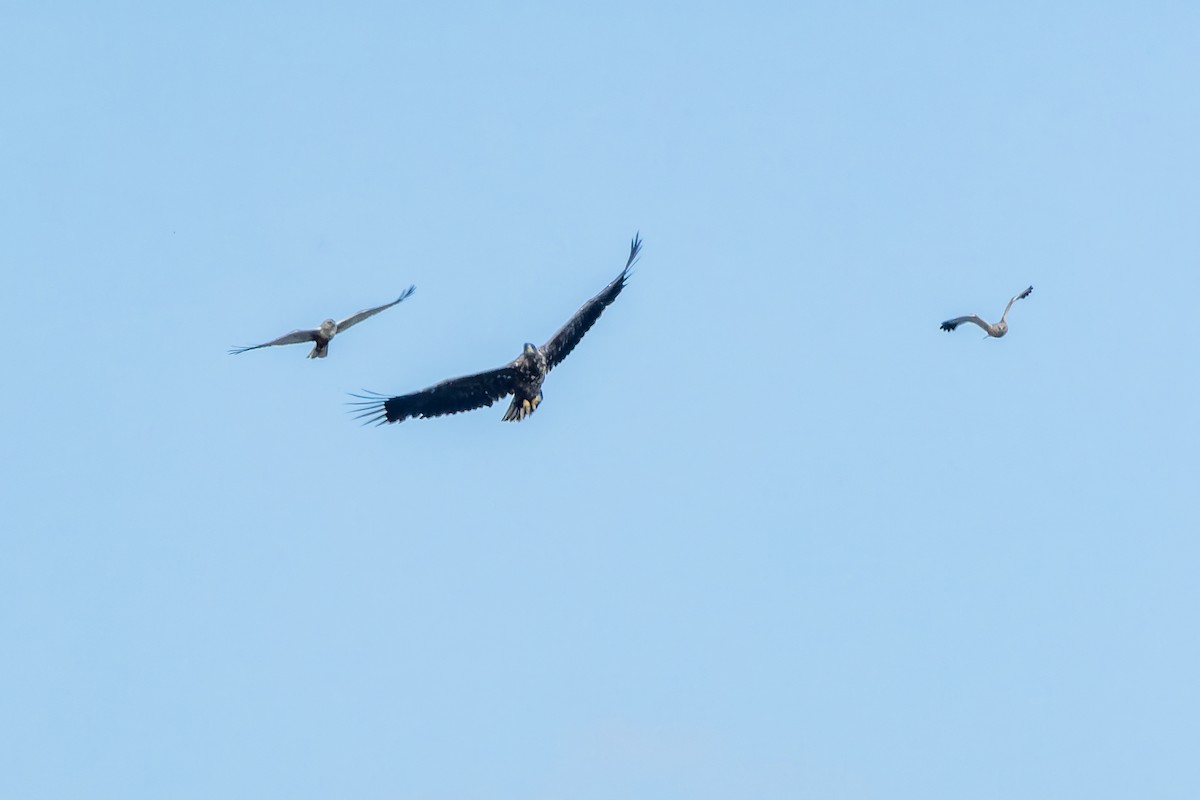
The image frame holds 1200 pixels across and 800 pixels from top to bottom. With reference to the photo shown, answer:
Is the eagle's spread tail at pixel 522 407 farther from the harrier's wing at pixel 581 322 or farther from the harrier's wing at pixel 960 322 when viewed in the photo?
the harrier's wing at pixel 960 322

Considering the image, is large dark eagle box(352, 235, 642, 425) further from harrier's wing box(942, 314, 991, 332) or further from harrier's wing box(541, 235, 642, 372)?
harrier's wing box(942, 314, 991, 332)

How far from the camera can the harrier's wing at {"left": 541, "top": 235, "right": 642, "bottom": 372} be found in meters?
49.5

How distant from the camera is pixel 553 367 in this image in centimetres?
4959

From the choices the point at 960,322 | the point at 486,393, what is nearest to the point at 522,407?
the point at 486,393

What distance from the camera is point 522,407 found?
1917 inches

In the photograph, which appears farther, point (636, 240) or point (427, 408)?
point (636, 240)

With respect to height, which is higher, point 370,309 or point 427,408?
point 370,309

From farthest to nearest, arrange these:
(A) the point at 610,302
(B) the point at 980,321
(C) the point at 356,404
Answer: (B) the point at 980,321
(A) the point at 610,302
(C) the point at 356,404

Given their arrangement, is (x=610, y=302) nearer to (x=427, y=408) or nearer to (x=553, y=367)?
(x=553, y=367)

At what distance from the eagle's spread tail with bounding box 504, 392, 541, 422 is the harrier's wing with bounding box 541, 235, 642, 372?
35.9 inches

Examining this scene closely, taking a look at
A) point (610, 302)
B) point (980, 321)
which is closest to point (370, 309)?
point (610, 302)

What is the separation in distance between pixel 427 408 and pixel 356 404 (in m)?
1.71

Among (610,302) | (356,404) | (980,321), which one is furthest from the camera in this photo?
(980,321)

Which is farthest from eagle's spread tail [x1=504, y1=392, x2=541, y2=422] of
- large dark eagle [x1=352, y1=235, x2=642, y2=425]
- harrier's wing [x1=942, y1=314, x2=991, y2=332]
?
harrier's wing [x1=942, y1=314, x2=991, y2=332]
